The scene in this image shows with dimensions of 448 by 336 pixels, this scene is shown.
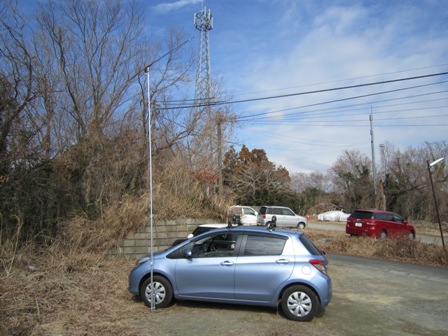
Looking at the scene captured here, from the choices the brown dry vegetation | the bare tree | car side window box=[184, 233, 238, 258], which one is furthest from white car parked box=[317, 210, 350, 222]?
car side window box=[184, 233, 238, 258]

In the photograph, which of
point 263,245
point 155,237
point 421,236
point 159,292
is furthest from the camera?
point 421,236

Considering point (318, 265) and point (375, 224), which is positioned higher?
point (375, 224)

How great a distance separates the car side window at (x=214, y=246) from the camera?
266 inches

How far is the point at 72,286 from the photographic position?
7.66 m

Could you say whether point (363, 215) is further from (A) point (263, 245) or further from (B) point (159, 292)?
(B) point (159, 292)

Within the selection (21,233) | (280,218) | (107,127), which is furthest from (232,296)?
(280,218)

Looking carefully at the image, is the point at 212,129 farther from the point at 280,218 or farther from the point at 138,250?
the point at 138,250

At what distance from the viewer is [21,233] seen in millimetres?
10359

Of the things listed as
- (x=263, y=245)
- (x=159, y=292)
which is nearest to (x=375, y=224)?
(x=263, y=245)

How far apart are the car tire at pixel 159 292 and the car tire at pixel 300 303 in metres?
1.95

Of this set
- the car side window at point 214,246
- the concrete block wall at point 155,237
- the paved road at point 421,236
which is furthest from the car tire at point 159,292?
the paved road at point 421,236

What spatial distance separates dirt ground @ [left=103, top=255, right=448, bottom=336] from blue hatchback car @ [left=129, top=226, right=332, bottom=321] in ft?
0.77

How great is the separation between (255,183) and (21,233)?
31337mm

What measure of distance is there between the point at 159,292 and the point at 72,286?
2.04 meters
